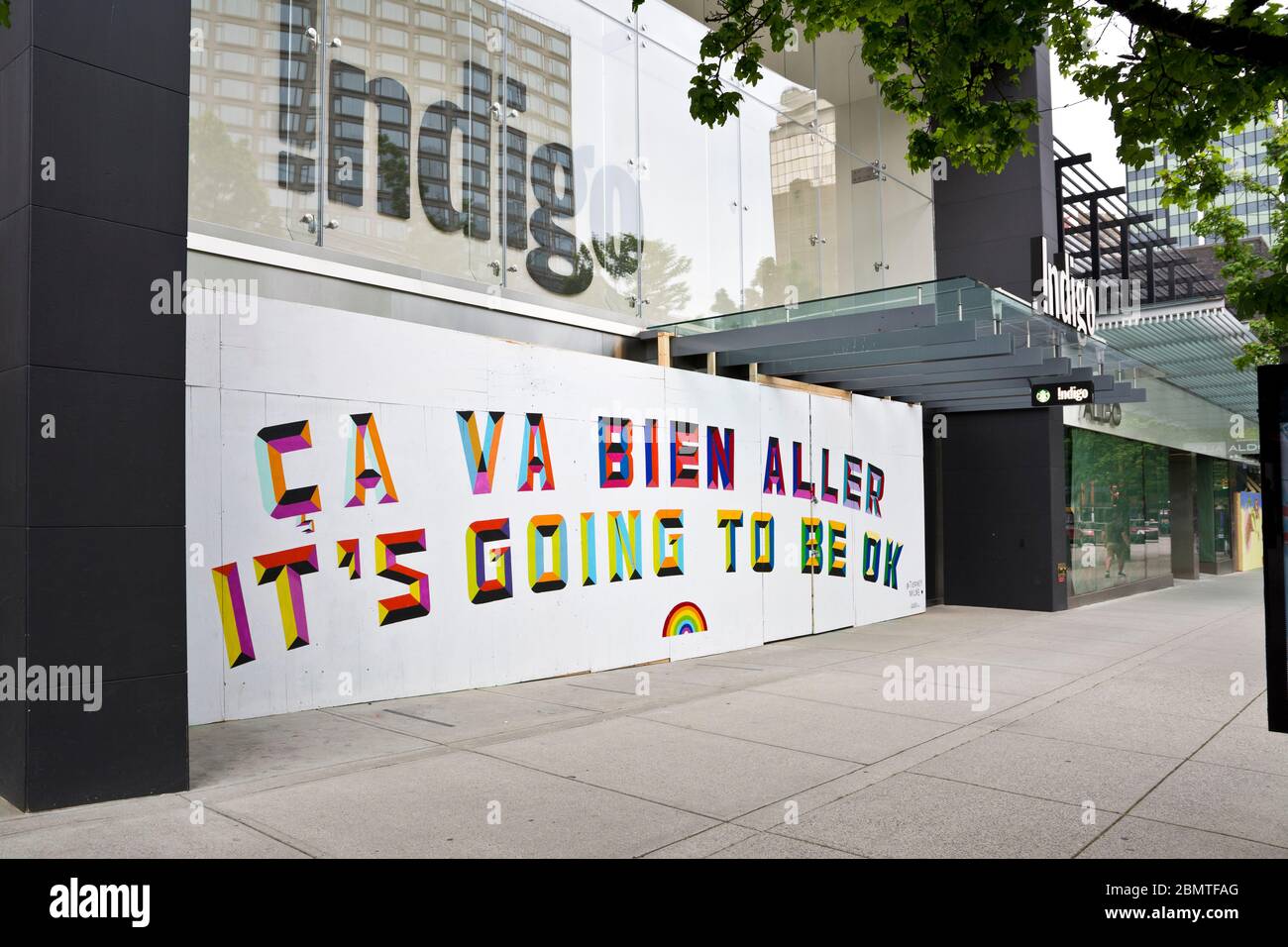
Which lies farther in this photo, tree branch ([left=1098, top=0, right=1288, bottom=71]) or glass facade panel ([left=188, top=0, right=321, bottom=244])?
glass facade panel ([left=188, top=0, right=321, bottom=244])

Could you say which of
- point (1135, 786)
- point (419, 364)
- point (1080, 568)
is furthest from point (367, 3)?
point (1080, 568)

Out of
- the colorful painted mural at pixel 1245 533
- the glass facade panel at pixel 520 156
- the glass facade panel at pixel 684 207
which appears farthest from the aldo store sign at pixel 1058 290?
the colorful painted mural at pixel 1245 533

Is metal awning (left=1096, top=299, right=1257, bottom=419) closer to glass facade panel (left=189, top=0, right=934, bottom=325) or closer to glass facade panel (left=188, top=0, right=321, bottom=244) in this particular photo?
glass facade panel (left=189, top=0, right=934, bottom=325)

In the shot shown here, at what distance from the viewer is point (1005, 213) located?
61.0 feet

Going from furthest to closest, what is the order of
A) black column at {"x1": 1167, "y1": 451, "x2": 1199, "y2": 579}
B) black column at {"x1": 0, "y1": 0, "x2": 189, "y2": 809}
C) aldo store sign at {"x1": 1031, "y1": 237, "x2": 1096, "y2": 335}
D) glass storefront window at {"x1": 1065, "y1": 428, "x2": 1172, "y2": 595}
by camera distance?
1. black column at {"x1": 1167, "y1": 451, "x2": 1199, "y2": 579}
2. glass storefront window at {"x1": 1065, "y1": 428, "x2": 1172, "y2": 595}
3. aldo store sign at {"x1": 1031, "y1": 237, "x2": 1096, "y2": 335}
4. black column at {"x1": 0, "y1": 0, "x2": 189, "y2": 809}

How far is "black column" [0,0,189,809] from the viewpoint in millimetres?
5211

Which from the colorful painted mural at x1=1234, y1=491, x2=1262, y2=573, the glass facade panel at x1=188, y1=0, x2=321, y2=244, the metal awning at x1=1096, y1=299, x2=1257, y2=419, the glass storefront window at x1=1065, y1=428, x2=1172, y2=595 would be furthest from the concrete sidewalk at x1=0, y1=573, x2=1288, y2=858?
the colorful painted mural at x1=1234, y1=491, x2=1262, y2=573

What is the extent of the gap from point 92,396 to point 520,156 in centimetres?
667

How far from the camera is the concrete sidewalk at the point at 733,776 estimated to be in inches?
195

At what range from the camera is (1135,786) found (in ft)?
20.2

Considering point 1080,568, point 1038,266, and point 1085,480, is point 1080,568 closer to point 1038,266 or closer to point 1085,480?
point 1085,480

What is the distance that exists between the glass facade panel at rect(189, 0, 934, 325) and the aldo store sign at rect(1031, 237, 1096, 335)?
12.2ft

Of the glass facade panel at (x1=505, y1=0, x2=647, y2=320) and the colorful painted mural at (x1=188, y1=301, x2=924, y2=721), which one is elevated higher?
the glass facade panel at (x1=505, y1=0, x2=647, y2=320)
